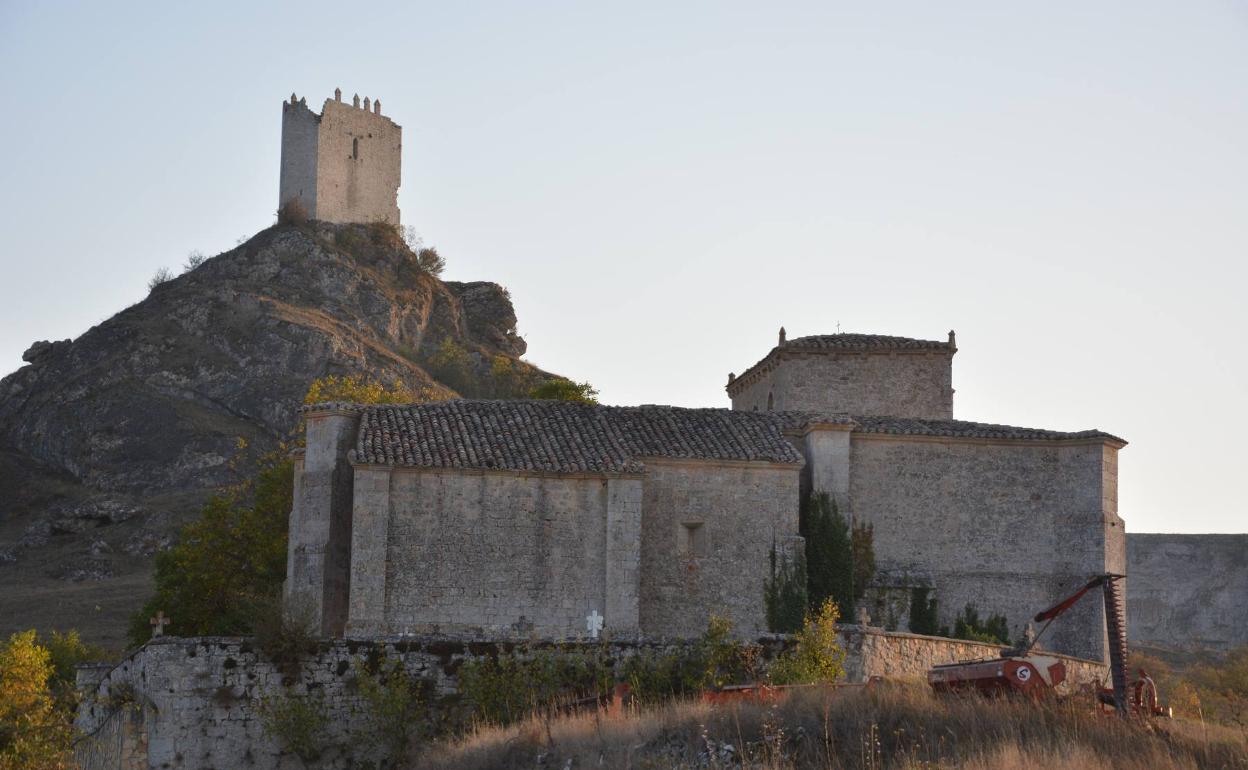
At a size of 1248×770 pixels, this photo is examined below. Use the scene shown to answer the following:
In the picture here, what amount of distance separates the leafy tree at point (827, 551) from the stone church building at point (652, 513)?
0.41 metres

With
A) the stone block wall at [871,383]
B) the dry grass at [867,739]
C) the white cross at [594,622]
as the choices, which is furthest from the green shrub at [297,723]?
the stone block wall at [871,383]

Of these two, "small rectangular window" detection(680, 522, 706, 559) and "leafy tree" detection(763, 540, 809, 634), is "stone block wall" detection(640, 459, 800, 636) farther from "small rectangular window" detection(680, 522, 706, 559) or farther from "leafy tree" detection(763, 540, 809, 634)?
"leafy tree" detection(763, 540, 809, 634)

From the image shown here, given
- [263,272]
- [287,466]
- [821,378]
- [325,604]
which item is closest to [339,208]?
[263,272]

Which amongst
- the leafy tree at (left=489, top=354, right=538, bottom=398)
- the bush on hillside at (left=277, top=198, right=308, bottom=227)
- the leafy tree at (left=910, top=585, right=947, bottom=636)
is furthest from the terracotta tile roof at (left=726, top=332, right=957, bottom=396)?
the bush on hillside at (left=277, top=198, right=308, bottom=227)

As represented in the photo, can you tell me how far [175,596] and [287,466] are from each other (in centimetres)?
453

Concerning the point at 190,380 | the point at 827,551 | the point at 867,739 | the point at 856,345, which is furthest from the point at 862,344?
the point at 190,380

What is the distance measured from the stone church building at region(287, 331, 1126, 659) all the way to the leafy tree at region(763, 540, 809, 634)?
0.61 feet

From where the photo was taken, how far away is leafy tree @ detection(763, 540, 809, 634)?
32875 mm

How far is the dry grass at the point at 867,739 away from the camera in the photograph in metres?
15.3

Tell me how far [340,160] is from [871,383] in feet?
165

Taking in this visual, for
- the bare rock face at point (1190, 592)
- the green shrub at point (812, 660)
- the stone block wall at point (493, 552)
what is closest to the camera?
the green shrub at point (812, 660)

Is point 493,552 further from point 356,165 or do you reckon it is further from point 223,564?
point 356,165

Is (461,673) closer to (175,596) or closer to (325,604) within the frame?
(325,604)

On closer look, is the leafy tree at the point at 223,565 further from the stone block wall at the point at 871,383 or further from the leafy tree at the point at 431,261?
the leafy tree at the point at 431,261
